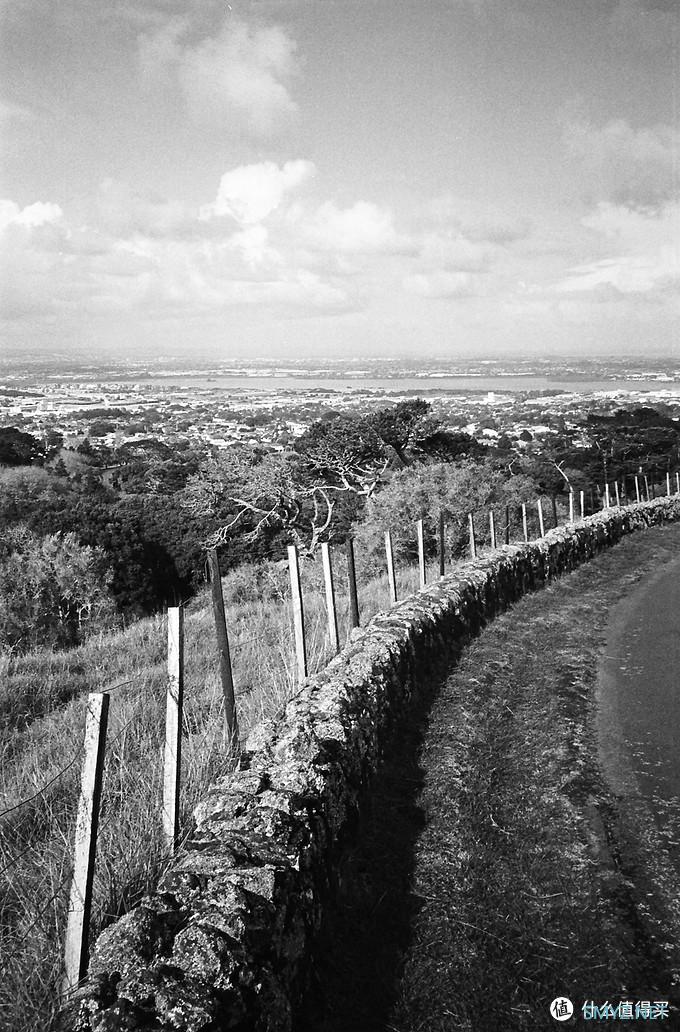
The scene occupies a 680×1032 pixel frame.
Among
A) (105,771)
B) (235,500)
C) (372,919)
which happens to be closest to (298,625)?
(105,771)

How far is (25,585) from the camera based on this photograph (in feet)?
73.3

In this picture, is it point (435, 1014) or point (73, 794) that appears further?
point (73, 794)

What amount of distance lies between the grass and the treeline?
8.10 meters

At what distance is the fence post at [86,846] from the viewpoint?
285 centimetres

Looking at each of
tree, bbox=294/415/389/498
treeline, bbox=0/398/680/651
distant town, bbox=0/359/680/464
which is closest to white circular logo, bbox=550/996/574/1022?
treeline, bbox=0/398/680/651

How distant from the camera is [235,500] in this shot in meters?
30.9

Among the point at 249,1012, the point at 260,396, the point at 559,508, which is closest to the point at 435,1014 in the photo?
the point at 249,1012

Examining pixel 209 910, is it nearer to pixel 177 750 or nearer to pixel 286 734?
pixel 177 750

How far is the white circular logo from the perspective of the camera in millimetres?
3373

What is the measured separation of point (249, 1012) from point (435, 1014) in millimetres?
1067

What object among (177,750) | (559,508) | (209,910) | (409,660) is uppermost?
(177,750)

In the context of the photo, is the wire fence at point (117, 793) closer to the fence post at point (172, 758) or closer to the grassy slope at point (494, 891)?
the fence post at point (172, 758)

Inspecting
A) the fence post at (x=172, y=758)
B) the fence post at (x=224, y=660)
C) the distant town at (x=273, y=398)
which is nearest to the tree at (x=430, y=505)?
the distant town at (x=273, y=398)

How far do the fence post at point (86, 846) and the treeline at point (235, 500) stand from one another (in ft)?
47.1
